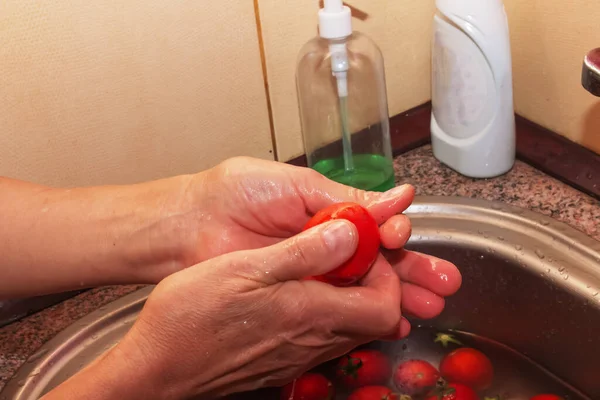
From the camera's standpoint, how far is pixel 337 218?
580 millimetres

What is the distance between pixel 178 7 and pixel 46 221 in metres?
0.28

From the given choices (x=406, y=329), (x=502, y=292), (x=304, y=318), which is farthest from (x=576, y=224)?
(x=304, y=318)

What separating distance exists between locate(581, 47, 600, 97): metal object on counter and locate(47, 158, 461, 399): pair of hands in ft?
0.62

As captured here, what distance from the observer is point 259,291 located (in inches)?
20.8

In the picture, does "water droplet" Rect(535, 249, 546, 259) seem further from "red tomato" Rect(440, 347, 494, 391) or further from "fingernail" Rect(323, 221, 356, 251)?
"fingernail" Rect(323, 221, 356, 251)

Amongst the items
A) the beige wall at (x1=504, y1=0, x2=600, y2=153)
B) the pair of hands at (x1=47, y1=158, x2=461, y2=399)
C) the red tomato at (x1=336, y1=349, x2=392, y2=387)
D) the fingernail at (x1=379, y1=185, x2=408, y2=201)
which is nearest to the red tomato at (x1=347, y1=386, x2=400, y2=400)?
the red tomato at (x1=336, y1=349, x2=392, y2=387)

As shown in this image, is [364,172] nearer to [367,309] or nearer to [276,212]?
[276,212]

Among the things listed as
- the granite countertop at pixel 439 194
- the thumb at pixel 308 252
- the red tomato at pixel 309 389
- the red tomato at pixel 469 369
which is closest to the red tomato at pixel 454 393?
the red tomato at pixel 469 369

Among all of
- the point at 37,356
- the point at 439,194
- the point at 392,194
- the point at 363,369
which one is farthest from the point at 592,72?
the point at 37,356

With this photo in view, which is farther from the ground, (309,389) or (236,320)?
(236,320)

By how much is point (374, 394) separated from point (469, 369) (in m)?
0.12

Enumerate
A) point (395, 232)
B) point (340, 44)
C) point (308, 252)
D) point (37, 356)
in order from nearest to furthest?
1. point (308, 252)
2. point (395, 232)
3. point (37, 356)
4. point (340, 44)

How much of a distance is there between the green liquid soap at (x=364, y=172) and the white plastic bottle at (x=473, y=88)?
85mm

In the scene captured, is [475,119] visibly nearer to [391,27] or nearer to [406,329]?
[391,27]
